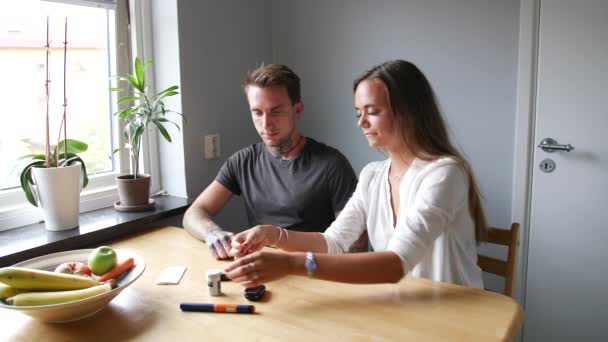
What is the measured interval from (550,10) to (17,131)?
2.00 metres

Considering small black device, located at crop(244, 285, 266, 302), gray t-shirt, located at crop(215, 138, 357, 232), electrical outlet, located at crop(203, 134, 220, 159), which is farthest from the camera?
electrical outlet, located at crop(203, 134, 220, 159)

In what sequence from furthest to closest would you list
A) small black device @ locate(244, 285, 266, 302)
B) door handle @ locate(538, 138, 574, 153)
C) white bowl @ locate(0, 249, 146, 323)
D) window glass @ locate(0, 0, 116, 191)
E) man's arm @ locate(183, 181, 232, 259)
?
door handle @ locate(538, 138, 574, 153)
window glass @ locate(0, 0, 116, 191)
man's arm @ locate(183, 181, 232, 259)
small black device @ locate(244, 285, 266, 302)
white bowl @ locate(0, 249, 146, 323)

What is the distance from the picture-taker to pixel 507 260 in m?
1.38

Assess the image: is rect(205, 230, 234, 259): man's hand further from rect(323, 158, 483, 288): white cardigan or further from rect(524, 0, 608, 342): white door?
rect(524, 0, 608, 342): white door

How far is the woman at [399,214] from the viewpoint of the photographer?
46.8 inches

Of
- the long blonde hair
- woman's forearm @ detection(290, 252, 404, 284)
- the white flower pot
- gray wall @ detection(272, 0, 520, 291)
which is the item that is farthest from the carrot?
gray wall @ detection(272, 0, 520, 291)

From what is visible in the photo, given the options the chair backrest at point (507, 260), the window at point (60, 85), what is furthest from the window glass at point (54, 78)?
the chair backrest at point (507, 260)

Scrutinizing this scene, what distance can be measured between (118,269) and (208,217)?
0.59 meters

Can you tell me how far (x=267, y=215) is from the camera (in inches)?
76.9

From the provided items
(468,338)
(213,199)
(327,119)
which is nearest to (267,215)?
(213,199)

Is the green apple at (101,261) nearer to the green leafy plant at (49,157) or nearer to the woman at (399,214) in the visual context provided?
the woman at (399,214)

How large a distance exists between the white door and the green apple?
5.33ft

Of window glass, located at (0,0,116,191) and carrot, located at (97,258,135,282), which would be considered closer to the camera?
carrot, located at (97,258,135,282)

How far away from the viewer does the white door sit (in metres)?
1.91
